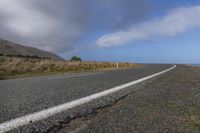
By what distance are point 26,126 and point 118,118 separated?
1248mm

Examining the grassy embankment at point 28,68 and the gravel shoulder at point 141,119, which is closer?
the gravel shoulder at point 141,119

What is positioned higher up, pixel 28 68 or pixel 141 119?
pixel 28 68

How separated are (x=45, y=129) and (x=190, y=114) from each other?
2.40 meters

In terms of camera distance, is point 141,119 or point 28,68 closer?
point 141,119

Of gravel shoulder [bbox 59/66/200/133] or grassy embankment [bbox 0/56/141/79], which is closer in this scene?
gravel shoulder [bbox 59/66/200/133]

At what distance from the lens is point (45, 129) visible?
277 centimetres

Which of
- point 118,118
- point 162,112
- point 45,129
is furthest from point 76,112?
point 162,112

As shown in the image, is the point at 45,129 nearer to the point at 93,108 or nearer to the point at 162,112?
the point at 93,108

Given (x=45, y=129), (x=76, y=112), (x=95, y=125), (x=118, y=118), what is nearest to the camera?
(x=45, y=129)

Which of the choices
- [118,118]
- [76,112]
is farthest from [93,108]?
[118,118]

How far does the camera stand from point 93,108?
4051 mm

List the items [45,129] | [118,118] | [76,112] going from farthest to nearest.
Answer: [76,112] → [118,118] → [45,129]

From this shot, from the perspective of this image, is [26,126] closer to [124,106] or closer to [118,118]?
[118,118]

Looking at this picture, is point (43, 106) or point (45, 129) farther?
point (43, 106)
